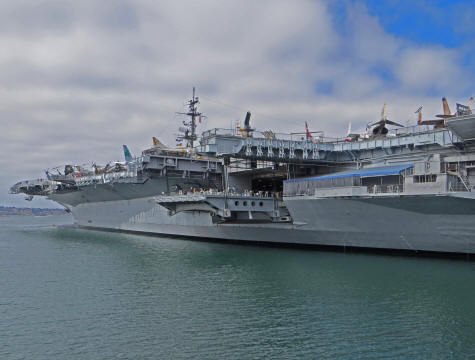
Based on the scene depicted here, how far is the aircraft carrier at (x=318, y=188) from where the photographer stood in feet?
59.2

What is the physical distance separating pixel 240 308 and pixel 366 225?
10.8m

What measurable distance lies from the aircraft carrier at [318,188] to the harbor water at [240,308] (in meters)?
1.69

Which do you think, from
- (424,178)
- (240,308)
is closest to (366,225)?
(424,178)

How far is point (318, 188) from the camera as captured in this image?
21.6 meters

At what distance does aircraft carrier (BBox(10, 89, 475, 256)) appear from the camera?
18047mm

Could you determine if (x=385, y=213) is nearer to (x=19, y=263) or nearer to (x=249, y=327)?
(x=249, y=327)

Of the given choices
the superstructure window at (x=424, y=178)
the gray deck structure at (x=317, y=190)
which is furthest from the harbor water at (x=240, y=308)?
the superstructure window at (x=424, y=178)

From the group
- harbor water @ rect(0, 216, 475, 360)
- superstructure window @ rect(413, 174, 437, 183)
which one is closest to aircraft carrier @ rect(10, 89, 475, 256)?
superstructure window @ rect(413, 174, 437, 183)

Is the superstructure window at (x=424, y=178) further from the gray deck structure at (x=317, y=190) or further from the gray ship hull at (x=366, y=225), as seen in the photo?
the gray ship hull at (x=366, y=225)

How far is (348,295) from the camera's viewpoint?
1289cm

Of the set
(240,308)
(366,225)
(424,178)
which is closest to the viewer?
(240,308)

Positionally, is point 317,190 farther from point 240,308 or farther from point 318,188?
point 240,308

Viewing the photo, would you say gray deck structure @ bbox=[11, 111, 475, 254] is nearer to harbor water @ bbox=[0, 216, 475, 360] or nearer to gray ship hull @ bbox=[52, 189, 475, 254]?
gray ship hull @ bbox=[52, 189, 475, 254]

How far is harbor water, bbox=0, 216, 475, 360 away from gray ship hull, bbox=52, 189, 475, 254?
35.7 inches
